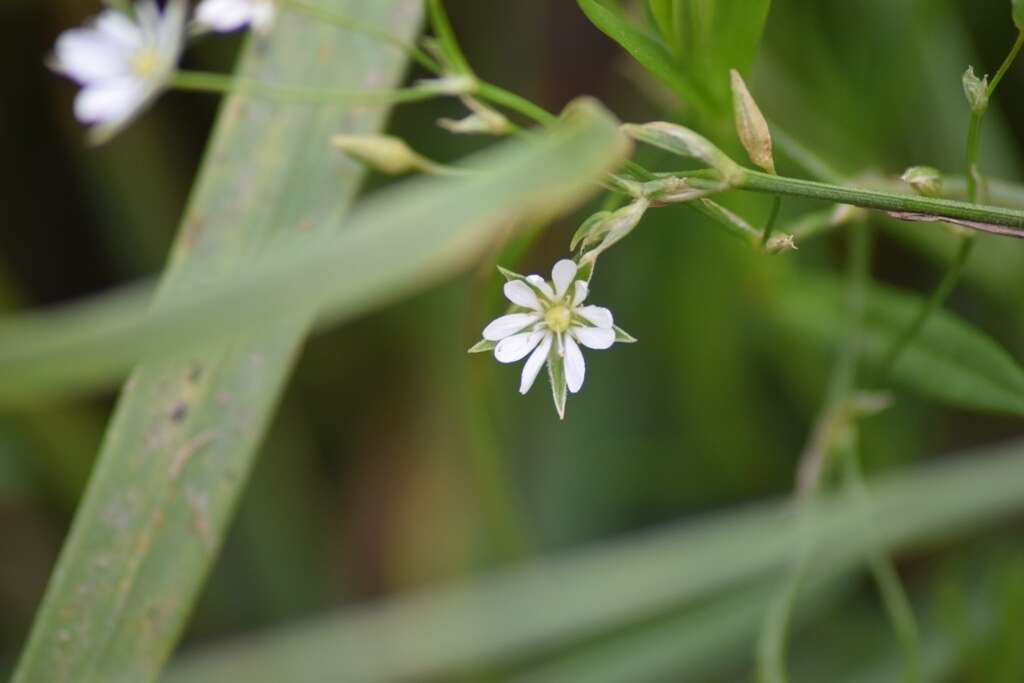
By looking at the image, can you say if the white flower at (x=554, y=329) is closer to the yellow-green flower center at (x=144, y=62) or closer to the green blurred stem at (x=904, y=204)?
the green blurred stem at (x=904, y=204)

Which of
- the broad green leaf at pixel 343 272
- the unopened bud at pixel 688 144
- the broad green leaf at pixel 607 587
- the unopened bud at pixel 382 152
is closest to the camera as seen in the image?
the broad green leaf at pixel 343 272

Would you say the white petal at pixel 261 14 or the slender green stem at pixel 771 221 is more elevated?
the white petal at pixel 261 14

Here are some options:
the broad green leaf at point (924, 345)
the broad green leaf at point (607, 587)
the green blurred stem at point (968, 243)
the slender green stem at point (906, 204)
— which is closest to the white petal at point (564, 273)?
the slender green stem at point (906, 204)

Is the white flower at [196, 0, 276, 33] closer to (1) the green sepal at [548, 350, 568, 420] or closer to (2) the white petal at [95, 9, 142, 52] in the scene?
(2) the white petal at [95, 9, 142, 52]

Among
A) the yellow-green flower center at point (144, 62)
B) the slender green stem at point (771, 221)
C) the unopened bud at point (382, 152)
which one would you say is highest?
the yellow-green flower center at point (144, 62)

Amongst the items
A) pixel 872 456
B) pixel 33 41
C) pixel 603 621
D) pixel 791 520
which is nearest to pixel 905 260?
pixel 872 456

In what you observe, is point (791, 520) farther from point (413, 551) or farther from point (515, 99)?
point (515, 99)
